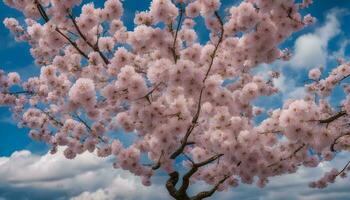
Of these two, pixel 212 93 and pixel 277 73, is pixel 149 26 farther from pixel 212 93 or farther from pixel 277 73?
pixel 277 73

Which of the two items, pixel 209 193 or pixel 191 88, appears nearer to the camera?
pixel 191 88

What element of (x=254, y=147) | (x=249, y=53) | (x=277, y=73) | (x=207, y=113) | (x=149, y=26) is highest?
(x=277, y=73)

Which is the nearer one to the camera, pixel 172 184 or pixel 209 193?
pixel 172 184

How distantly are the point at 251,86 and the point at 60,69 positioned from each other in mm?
5083

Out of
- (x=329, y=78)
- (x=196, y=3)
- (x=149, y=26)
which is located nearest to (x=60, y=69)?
(x=149, y=26)

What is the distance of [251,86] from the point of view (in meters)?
10.3

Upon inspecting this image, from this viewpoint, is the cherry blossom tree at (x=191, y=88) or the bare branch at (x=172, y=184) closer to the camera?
the cherry blossom tree at (x=191, y=88)

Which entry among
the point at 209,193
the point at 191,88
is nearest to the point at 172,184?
the point at 209,193

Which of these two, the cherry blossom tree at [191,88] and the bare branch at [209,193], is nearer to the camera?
the cherry blossom tree at [191,88]

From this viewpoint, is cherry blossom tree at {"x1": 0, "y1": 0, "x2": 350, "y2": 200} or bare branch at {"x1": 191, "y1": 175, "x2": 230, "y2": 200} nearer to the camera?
cherry blossom tree at {"x1": 0, "y1": 0, "x2": 350, "y2": 200}

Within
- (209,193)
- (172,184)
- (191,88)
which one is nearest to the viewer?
(191,88)

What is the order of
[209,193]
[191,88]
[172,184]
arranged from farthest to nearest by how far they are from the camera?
1. [209,193]
2. [172,184]
3. [191,88]

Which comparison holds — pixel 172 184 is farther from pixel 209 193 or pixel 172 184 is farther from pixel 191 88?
pixel 191 88

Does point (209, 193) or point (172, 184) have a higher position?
point (172, 184)
